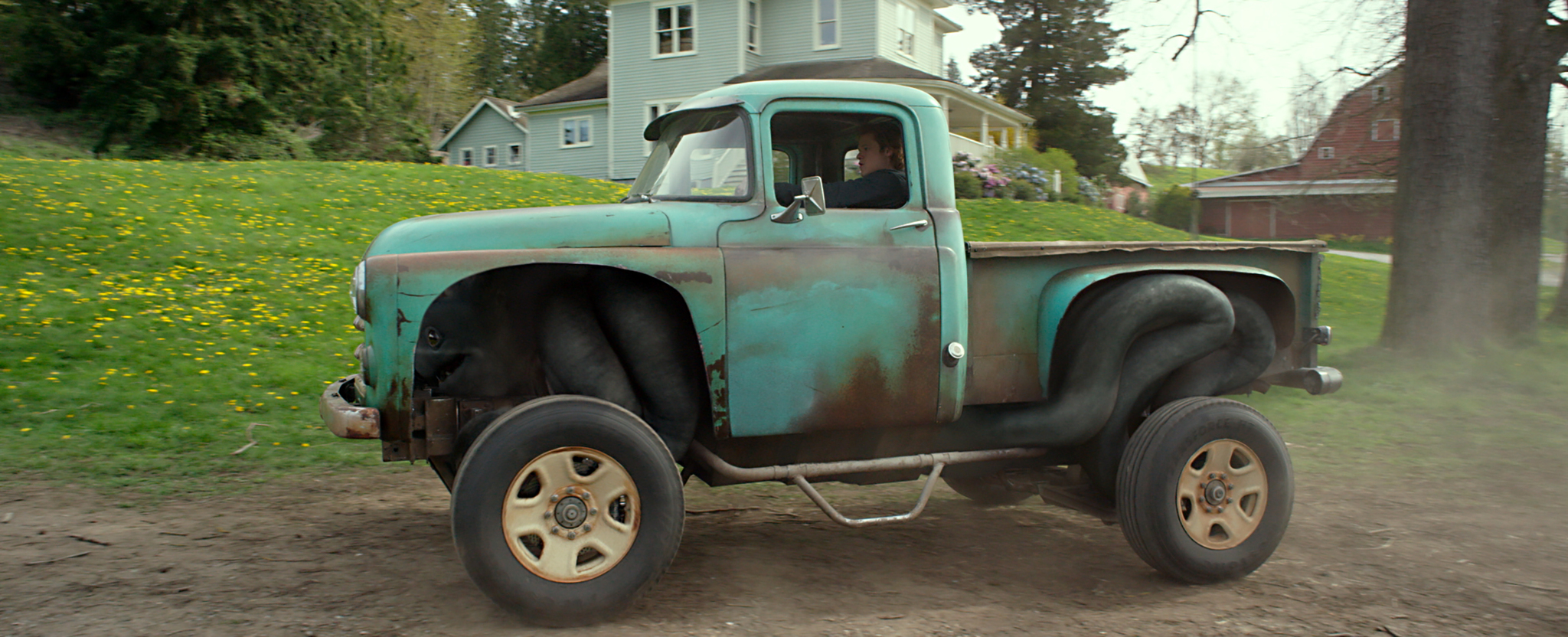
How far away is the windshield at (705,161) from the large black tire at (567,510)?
102cm

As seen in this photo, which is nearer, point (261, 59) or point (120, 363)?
point (120, 363)

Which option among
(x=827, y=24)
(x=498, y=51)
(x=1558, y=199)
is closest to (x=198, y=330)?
(x=827, y=24)

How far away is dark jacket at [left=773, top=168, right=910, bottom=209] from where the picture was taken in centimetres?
464

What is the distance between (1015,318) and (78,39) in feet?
90.0

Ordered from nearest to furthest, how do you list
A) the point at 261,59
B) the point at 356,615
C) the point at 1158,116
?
the point at 356,615 → the point at 261,59 → the point at 1158,116

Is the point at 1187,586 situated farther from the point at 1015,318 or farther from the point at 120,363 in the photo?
the point at 120,363

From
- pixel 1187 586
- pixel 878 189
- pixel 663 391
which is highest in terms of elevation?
pixel 878 189

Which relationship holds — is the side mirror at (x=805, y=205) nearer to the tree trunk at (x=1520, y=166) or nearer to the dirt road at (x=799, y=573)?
the dirt road at (x=799, y=573)

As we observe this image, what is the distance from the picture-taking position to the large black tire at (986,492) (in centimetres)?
599

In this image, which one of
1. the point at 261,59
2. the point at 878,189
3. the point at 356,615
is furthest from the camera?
the point at 261,59

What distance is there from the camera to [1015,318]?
4.82 metres

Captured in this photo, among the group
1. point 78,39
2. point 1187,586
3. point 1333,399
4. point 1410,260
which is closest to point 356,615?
point 1187,586

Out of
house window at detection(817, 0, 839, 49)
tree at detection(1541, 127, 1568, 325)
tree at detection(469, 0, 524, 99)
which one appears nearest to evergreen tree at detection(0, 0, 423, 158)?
house window at detection(817, 0, 839, 49)

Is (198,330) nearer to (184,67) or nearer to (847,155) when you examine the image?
(847,155)
